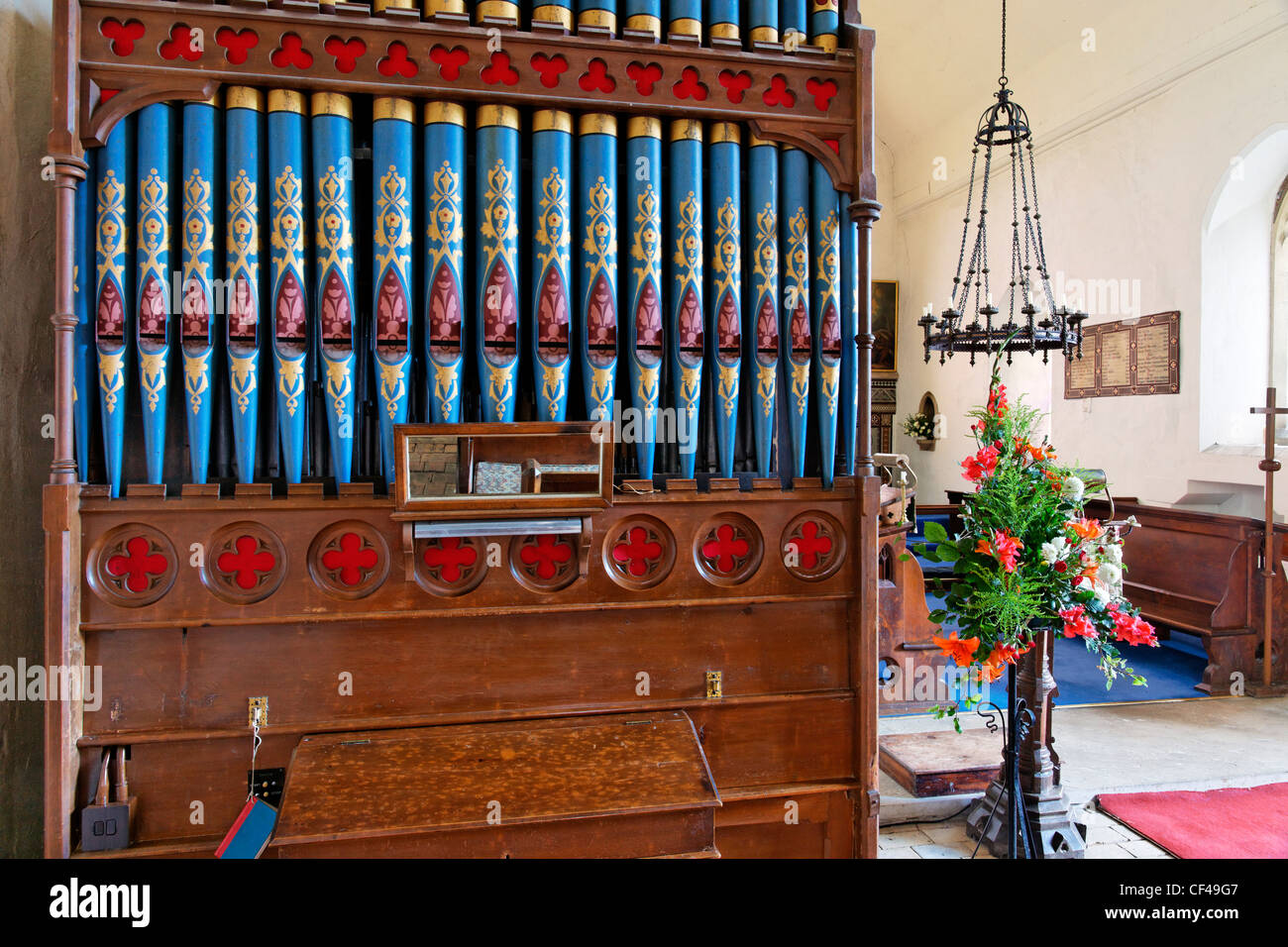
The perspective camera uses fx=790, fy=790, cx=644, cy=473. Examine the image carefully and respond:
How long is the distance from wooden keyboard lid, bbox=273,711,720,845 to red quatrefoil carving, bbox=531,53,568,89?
6.60 ft

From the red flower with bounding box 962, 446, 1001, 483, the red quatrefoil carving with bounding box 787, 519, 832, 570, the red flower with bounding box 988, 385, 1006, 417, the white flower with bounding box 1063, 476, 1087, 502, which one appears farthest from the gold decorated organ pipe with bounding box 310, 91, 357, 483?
the white flower with bounding box 1063, 476, 1087, 502

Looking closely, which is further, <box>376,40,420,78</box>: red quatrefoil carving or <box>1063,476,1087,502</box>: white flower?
<box>1063,476,1087,502</box>: white flower

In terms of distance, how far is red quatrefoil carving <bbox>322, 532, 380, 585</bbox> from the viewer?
2396 mm

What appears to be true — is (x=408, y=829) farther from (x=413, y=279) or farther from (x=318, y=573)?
(x=413, y=279)

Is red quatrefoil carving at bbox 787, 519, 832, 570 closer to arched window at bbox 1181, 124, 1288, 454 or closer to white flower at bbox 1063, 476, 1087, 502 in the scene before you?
white flower at bbox 1063, 476, 1087, 502

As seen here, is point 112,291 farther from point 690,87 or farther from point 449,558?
point 690,87

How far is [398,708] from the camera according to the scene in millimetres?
2451

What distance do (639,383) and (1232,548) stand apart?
5249mm

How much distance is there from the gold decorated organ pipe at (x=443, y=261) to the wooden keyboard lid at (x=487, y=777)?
979mm

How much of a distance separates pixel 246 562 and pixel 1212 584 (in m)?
6.30

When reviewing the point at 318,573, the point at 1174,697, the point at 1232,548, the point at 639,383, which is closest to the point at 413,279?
the point at 639,383

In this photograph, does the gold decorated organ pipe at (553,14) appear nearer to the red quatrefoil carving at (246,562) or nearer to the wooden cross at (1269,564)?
the red quatrefoil carving at (246,562)

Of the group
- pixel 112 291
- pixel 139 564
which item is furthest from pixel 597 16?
pixel 139 564

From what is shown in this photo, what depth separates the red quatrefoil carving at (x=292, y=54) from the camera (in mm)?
2320
